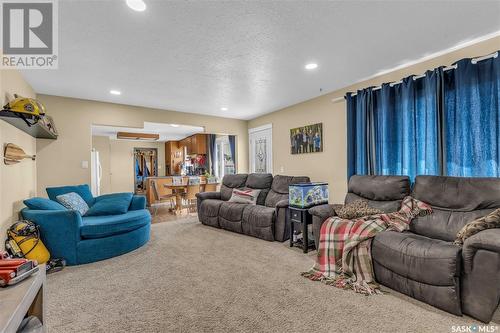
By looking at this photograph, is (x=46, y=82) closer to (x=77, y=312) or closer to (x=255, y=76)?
(x=255, y=76)

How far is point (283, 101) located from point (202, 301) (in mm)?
3943

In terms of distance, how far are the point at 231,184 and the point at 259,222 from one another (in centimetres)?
160

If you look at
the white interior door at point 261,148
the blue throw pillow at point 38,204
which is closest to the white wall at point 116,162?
the white interior door at point 261,148

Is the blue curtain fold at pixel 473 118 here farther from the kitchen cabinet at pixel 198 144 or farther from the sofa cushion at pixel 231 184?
the kitchen cabinet at pixel 198 144

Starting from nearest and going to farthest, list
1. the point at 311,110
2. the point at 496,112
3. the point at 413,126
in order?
the point at 496,112
the point at 413,126
the point at 311,110

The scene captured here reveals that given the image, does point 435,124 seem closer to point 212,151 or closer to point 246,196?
point 246,196

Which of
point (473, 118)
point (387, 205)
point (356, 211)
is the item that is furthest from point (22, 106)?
point (473, 118)

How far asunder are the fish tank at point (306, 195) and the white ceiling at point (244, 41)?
1631 millimetres

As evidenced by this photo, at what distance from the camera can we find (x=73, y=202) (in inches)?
140

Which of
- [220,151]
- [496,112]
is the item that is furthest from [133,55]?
A: [220,151]

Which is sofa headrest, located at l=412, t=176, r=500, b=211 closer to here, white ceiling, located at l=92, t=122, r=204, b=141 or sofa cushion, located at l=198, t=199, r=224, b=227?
sofa cushion, located at l=198, t=199, r=224, b=227

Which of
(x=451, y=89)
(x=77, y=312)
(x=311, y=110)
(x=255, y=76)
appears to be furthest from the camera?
(x=311, y=110)

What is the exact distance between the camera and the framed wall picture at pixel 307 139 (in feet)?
14.9

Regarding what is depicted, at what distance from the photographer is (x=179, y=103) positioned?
16.0 feet
